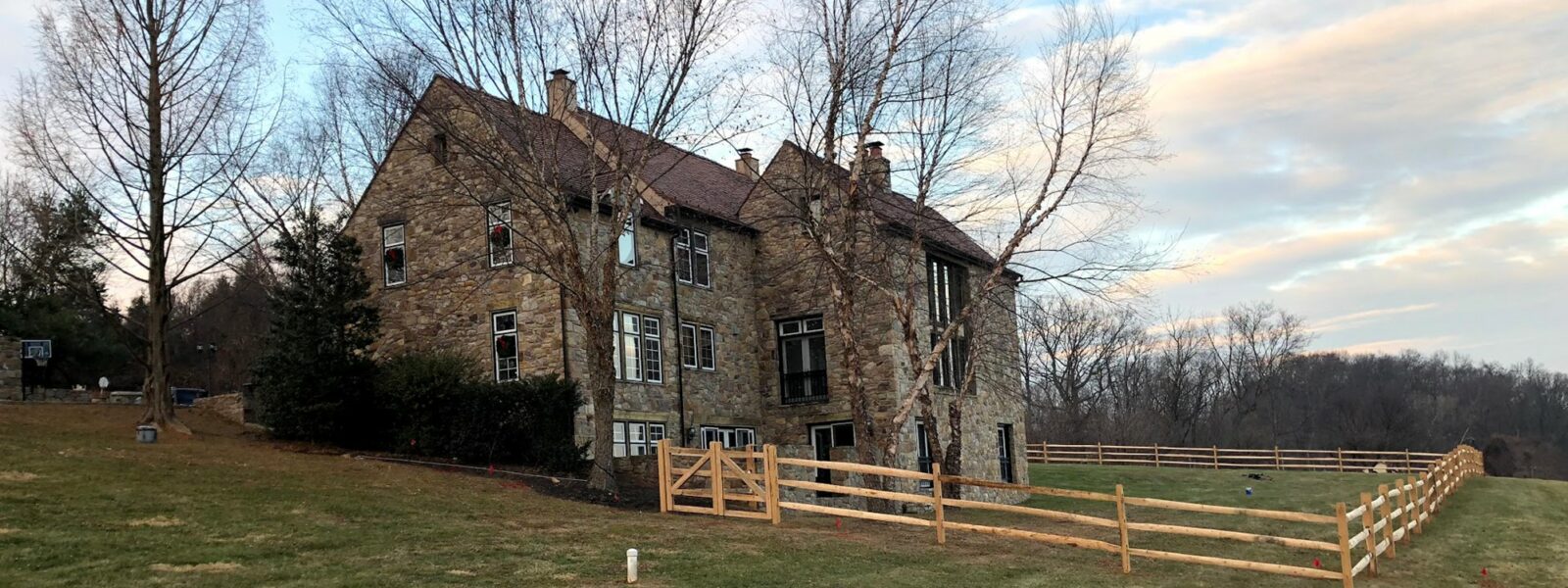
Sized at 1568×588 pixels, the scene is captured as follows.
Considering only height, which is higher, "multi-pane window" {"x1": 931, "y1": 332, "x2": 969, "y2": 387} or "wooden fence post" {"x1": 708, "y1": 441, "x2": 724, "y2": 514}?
"multi-pane window" {"x1": 931, "y1": 332, "x2": 969, "y2": 387}

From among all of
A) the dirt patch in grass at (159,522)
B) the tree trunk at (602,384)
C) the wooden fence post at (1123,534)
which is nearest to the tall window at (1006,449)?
the tree trunk at (602,384)

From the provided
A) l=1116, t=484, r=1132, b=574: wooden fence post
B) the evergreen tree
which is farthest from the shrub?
l=1116, t=484, r=1132, b=574: wooden fence post

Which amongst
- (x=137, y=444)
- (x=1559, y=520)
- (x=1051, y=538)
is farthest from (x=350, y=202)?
(x=1559, y=520)

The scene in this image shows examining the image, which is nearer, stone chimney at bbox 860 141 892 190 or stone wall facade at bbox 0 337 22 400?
stone chimney at bbox 860 141 892 190

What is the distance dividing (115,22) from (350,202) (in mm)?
15642

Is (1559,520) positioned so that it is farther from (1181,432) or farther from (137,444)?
(1181,432)

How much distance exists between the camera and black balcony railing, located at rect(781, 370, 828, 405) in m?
28.9

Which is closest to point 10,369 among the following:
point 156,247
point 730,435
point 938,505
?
point 156,247

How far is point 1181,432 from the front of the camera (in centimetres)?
6950

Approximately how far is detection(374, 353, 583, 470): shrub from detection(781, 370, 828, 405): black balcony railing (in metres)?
7.00

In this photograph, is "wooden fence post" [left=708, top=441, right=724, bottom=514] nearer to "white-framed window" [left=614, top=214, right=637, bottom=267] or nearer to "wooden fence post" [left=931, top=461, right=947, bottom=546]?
"wooden fence post" [left=931, top=461, right=947, bottom=546]

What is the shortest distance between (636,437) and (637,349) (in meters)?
1.86

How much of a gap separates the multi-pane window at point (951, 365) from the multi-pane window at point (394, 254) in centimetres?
1315

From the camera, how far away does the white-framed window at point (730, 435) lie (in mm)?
27297
